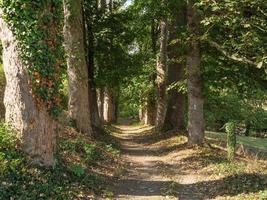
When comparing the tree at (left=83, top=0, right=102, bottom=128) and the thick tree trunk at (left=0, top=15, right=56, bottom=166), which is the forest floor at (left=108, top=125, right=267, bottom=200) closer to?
the thick tree trunk at (left=0, top=15, right=56, bottom=166)

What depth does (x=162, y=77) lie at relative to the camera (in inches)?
1099

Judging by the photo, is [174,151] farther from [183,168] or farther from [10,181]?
[10,181]

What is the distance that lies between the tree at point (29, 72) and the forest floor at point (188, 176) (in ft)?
7.53

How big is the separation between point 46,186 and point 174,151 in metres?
9.46

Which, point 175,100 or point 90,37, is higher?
point 90,37

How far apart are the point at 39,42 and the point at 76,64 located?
7449 millimetres

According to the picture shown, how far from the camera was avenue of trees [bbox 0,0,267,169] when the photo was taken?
9328 mm

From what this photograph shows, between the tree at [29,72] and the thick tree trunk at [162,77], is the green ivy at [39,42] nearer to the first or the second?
the tree at [29,72]

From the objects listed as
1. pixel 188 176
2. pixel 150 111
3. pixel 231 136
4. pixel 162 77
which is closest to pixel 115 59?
pixel 162 77

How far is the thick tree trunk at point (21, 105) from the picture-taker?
367 inches

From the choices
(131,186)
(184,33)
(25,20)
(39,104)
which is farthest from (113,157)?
(25,20)

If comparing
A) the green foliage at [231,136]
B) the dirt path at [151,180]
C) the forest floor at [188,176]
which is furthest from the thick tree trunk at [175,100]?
the green foliage at [231,136]

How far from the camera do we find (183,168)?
1402cm

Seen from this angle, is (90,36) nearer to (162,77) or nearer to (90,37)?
(90,37)
